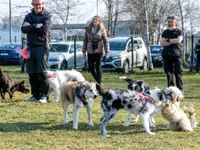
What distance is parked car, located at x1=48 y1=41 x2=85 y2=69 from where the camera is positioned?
64.1ft

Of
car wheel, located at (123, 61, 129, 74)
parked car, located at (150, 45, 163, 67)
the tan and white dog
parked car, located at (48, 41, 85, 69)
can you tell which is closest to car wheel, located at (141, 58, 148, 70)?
car wheel, located at (123, 61, 129, 74)

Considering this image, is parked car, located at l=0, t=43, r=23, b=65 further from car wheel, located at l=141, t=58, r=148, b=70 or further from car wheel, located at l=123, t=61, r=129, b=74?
car wheel, located at l=123, t=61, r=129, b=74

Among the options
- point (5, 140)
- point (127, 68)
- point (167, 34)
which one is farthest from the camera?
point (127, 68)

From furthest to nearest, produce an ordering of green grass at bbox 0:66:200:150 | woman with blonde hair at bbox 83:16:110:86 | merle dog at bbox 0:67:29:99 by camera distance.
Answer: merle dog at bbox 0:67:29:99 < woman with blonde hair at bbox 83:16:110:86 < green grass at bbox 0:66:200:150

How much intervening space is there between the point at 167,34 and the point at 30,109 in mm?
3373

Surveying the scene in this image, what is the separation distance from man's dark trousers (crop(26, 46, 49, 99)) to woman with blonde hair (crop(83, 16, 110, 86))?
54.5 inches

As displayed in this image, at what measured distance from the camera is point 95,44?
31.2 ft

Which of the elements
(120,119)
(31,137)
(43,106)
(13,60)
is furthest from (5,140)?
(13,60)

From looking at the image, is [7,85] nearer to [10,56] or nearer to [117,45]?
[117,45]

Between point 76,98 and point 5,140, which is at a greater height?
point 76,98

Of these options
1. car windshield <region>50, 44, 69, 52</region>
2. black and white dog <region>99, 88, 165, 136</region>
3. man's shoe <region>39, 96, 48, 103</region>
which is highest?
car windshield <region>50, 44, 69, 52</region>

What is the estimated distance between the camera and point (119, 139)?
561cm

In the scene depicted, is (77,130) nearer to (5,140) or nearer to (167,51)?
(5,140)

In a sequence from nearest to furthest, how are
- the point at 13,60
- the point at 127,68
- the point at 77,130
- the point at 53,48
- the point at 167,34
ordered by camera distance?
the point at 77,130 < the point at 167,34 < the point at 127,68 < the point at 53,48 < the point at 13,60
